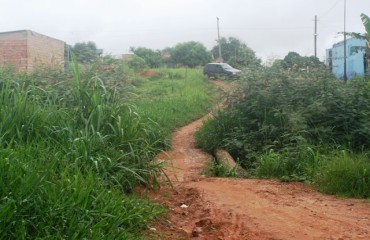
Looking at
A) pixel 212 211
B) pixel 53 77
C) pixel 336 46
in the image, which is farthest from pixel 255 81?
pixel 336 46

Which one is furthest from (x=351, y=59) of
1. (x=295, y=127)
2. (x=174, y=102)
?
(x=295, y=127)

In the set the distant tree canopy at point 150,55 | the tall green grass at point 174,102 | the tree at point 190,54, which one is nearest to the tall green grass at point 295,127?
the tall green grass at point 174,102

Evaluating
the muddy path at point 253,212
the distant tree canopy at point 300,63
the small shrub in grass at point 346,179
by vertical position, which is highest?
the distant tree canopy at point 300,63

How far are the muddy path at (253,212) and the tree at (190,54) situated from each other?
38154 millimetres

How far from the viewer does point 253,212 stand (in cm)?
505

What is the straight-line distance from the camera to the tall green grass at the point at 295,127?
24.1 ft

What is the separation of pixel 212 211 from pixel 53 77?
4667mm

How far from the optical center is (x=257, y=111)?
10.4 meters

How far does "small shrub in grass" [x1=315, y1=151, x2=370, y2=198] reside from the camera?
6.16m

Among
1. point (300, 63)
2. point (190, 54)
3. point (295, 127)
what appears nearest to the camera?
point (295, 127)

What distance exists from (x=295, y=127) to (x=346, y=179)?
2580mm

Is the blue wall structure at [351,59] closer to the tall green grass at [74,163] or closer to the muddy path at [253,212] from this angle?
the muddy path at [253,212]

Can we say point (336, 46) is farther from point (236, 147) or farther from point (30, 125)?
point (30, 125)

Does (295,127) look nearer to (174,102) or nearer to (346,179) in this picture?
(346,179)
